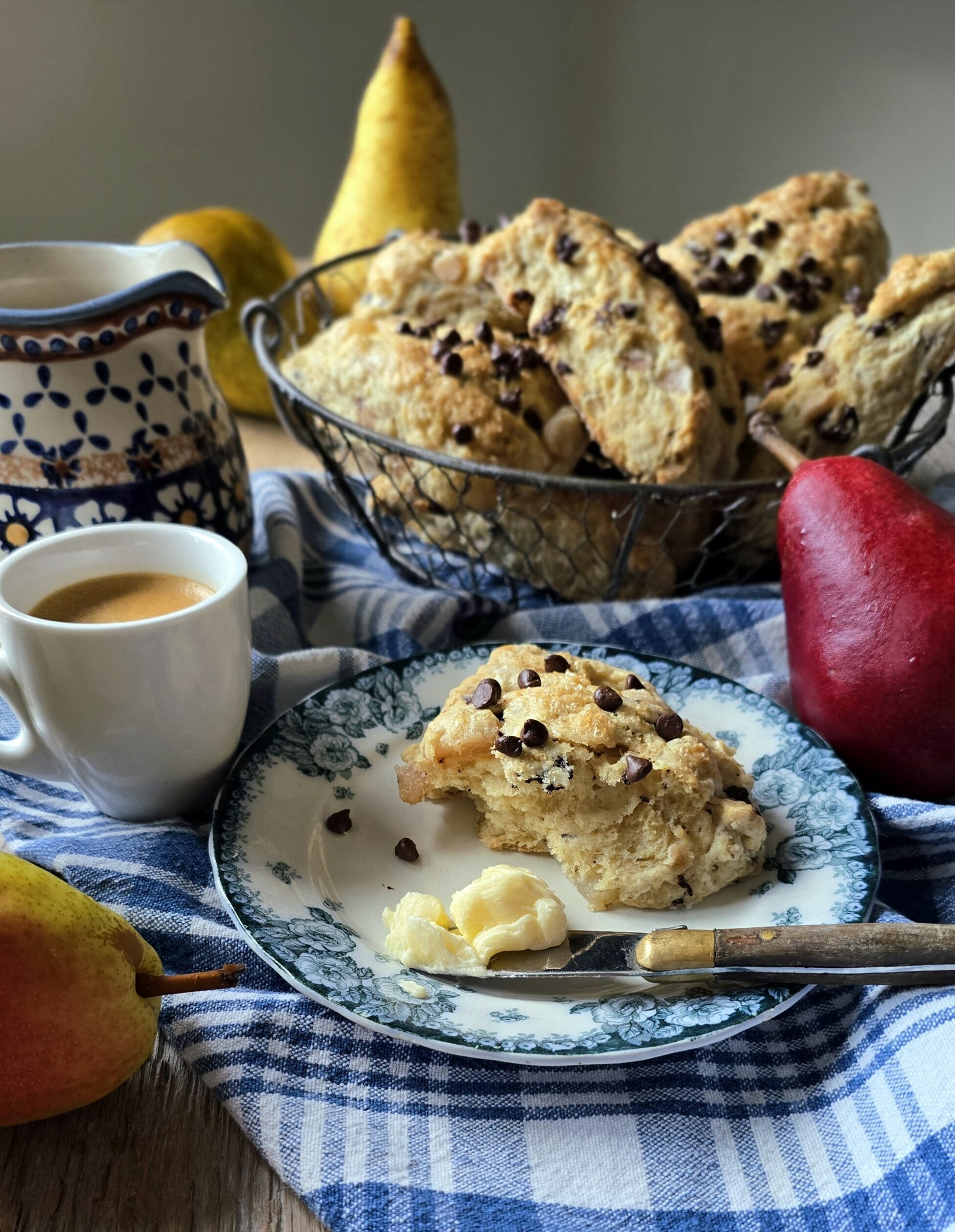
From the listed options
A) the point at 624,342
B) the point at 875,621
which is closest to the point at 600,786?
the point at 875,621

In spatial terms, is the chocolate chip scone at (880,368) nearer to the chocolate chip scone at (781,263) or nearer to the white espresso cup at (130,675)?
the chocolate chip scone at (781,263)

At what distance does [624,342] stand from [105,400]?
827 mm

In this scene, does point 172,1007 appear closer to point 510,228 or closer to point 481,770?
point 481,770

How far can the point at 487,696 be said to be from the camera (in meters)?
1.38

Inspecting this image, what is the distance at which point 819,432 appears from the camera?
1875mm

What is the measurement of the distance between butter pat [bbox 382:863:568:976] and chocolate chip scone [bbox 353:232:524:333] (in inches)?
44.8

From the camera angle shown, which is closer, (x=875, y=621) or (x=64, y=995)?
(x=64, y=995)

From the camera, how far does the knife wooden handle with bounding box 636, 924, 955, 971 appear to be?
3.62 ft

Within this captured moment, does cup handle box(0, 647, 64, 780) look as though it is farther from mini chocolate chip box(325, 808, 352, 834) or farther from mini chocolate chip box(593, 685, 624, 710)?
mini chocolate chip box(593, 685, 624, 710)

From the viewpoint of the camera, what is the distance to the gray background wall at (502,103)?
4.36 m

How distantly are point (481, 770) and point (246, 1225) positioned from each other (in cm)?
56

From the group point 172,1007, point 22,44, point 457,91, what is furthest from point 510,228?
point 457,91

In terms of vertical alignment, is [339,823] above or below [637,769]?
below

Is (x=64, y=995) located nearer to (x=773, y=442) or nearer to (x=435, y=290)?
(x=773, y=442)
